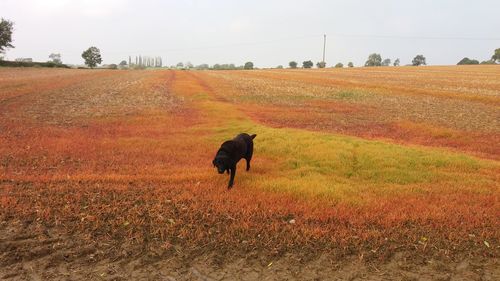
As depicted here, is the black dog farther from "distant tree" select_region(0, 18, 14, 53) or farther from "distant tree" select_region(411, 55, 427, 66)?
"distant tree" select_region(411, 55, 427, 66)

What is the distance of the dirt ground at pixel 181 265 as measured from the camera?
17.5 ft

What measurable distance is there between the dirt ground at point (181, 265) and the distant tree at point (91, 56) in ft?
481

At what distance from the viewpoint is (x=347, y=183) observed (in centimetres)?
888

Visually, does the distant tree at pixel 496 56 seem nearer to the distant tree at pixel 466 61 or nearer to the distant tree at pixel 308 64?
the distant tree at pixel 466 61

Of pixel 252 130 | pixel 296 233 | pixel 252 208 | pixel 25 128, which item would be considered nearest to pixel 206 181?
pixel 252 208

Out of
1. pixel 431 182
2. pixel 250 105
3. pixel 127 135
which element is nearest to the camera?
pixel 431 182

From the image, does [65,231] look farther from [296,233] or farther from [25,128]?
[25,128]

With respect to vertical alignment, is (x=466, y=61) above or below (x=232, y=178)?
above

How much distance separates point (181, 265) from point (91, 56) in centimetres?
14815

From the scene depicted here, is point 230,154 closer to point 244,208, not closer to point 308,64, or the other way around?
point 244,208

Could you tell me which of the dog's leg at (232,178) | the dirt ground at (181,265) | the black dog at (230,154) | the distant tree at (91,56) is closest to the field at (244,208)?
the dirt ground at (181,265)

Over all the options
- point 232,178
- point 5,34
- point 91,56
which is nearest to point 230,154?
point 232,178

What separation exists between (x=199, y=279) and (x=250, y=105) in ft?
65.1

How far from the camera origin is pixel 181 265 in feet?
18.3
